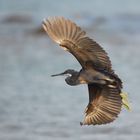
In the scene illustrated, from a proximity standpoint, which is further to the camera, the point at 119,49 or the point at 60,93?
the point at 119,49

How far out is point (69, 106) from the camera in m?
9.34

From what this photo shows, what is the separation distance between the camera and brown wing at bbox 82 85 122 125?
6.04m

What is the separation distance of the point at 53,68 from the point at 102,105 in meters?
5.08

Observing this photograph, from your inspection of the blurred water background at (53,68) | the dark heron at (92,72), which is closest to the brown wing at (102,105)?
the dark heron at (92,72)

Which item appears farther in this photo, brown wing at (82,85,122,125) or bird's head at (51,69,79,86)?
brown wing at (82,85,122,125)

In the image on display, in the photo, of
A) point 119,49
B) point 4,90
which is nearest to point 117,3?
point 119,49

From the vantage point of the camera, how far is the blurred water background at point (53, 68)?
8.56 meters

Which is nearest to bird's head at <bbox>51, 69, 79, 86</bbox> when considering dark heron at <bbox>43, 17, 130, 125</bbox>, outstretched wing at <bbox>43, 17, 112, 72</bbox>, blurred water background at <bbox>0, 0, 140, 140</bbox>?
dark heron at <bbox>43, 17, 130, 125</bbox>

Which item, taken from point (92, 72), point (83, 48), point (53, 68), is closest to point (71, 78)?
point (92, 72)

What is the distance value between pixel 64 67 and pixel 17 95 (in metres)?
1.53

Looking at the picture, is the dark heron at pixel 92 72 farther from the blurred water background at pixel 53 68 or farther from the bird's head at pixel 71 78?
the blurred water background at pixel 53 68

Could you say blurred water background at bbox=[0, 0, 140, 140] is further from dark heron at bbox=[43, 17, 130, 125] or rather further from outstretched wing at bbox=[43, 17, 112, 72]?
outstretched wing at bbox=[43, 17, 112, 72]

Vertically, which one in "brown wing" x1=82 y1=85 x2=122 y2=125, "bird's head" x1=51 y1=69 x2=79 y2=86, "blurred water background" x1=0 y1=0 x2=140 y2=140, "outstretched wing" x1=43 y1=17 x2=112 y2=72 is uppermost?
"blurred water background" x1=0 y1=0 x2=140 y2=140

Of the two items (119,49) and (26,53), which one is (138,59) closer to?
(119,49)
